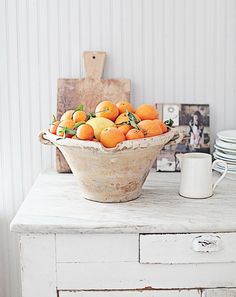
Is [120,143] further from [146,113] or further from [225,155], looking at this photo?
[225,155]

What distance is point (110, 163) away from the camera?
57.1 inches

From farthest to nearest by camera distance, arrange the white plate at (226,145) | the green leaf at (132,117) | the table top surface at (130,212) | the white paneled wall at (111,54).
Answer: the white paneled wall at (111,54) < the white plate at (226,145) < the green leaf at (132,117) < the table top surface at (130,212)

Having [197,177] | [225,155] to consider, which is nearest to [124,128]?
[197,177]

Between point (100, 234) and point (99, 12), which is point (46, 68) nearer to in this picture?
point (99, 12)

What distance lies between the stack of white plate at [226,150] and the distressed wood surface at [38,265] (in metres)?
0.71

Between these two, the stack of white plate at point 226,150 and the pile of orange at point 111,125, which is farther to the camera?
the stack of white plate at point 226,150

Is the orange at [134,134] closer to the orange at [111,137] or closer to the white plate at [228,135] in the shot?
the orange at [111,137]

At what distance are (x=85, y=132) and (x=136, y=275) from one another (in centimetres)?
41

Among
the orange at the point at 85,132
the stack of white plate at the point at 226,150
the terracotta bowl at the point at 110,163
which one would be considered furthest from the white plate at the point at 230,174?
the orange at the point at 85,132

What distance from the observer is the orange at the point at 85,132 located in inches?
56.6

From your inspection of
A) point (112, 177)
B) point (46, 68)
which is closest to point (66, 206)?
point (112, 177)

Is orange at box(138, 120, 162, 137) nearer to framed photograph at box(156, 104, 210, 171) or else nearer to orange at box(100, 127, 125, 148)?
orange at box(100, 127, 125, 148)

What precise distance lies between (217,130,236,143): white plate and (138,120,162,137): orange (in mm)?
392

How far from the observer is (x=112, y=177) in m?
1.48
